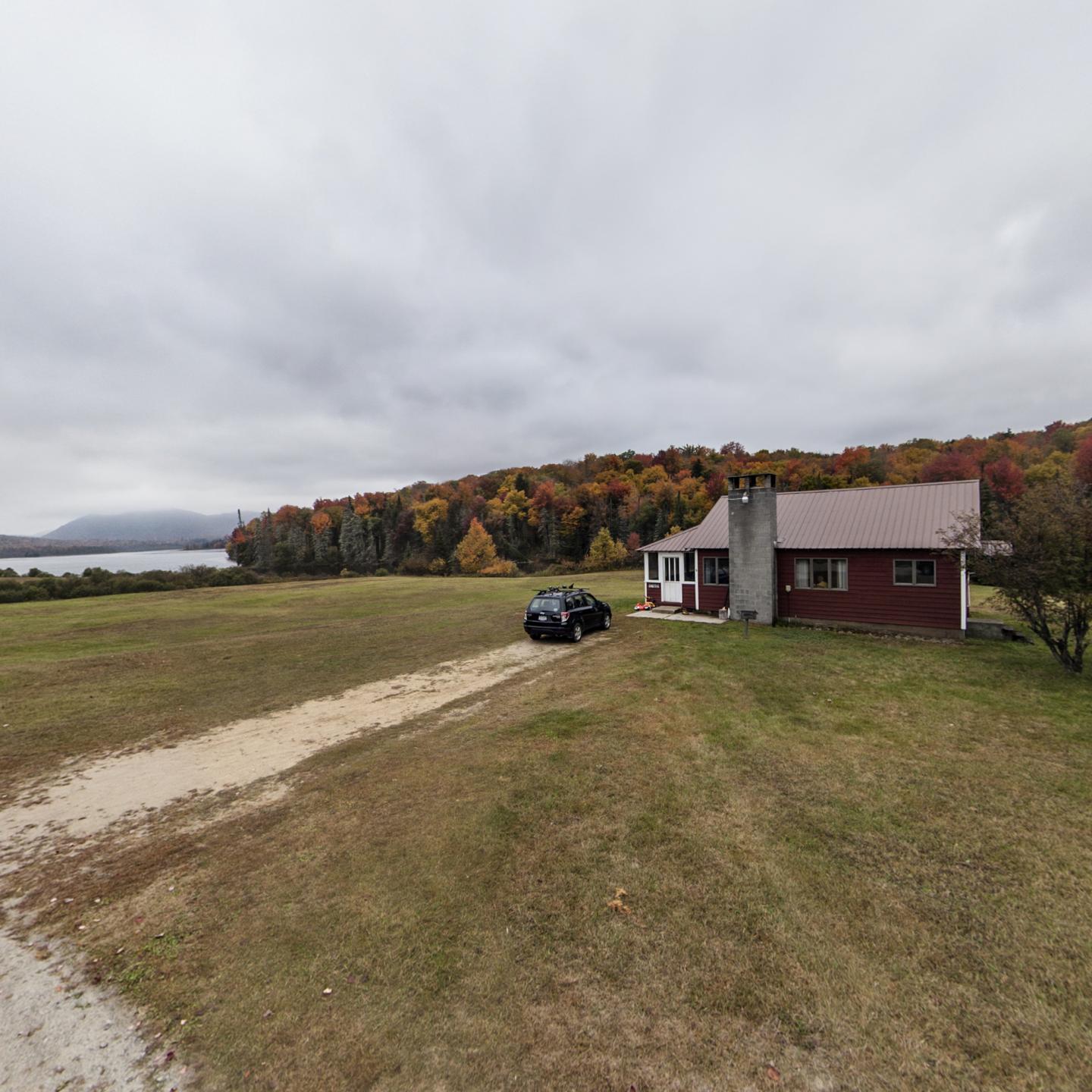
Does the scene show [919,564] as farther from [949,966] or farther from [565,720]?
[949,966]

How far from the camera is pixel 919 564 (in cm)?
1739

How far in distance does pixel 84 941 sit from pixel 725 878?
594cm

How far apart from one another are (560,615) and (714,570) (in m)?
8.26

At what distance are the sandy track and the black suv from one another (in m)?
4.30

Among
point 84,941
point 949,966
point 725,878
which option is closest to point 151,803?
point 84,941

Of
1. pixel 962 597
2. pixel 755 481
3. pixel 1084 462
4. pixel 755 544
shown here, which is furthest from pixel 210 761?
pixel 1084 462

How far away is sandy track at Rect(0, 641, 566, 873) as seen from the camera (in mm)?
6527

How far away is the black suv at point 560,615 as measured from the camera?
17094 millimetres

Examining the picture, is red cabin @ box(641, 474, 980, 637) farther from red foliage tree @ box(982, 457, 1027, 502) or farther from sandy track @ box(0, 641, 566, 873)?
red foliage tree @ box(982, 457, 1027, 502)

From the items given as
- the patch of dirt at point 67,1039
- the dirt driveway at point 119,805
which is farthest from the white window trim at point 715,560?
the patch of dirt at point 67,1039

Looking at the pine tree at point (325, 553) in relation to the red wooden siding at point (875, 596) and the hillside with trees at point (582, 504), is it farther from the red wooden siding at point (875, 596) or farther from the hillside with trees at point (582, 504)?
the red wooden siding at point (875, 596)

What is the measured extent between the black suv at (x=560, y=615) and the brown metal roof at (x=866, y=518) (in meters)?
6.48

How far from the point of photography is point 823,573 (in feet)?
62.8

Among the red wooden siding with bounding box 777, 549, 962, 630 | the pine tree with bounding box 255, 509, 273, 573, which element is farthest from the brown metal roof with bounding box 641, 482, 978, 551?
the pine tree with bounding box 255, 509, 273, 573
